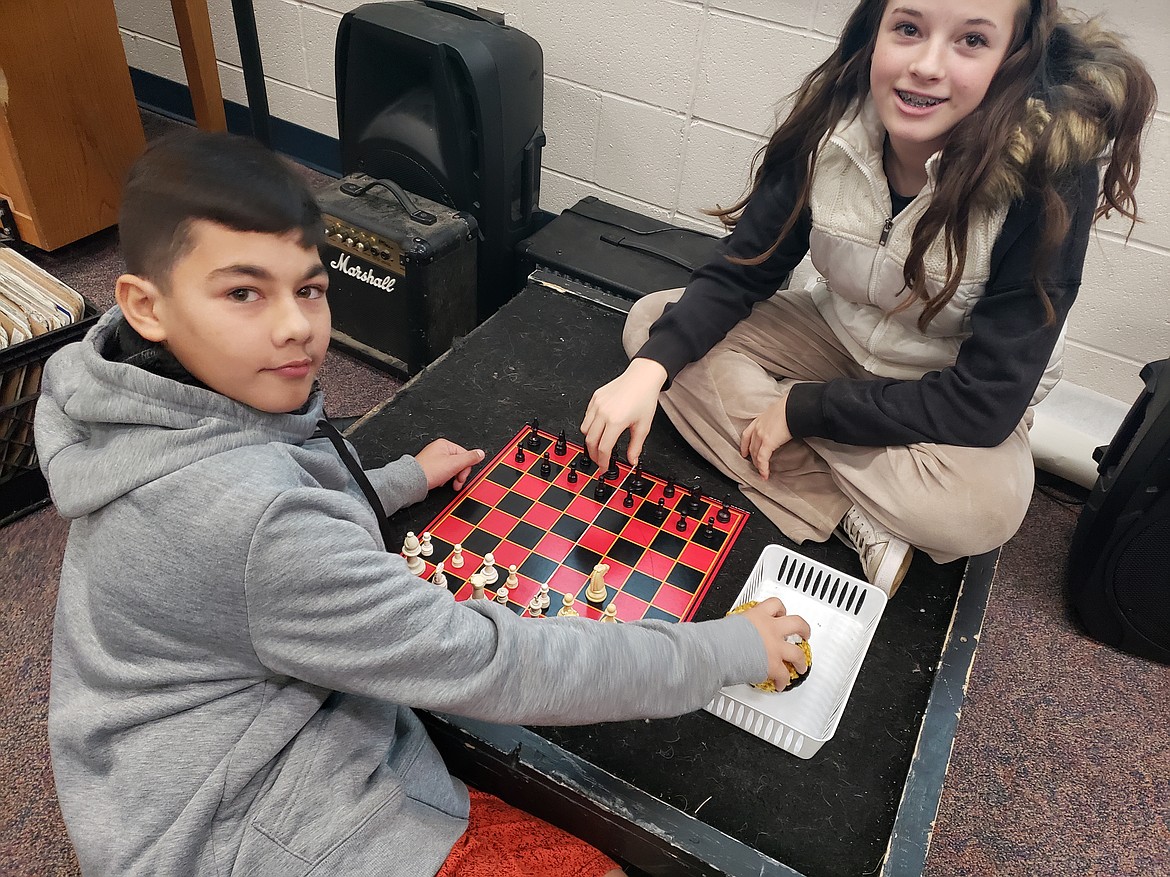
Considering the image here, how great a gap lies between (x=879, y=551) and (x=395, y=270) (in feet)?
3.53

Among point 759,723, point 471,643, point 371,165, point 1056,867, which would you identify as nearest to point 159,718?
point 471,643

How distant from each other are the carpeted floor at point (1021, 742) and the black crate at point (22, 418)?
35mm

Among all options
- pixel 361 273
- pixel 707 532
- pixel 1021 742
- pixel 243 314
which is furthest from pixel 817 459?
pixel 361 273

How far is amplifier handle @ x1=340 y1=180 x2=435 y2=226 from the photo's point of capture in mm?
1774

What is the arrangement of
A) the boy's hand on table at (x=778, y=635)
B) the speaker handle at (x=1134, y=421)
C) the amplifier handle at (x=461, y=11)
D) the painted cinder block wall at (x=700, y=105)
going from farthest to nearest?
the amplifier handle at (x=461, y=11)
the painted cinder block wall at (x=700, y=105)
the speaker handle at (x=1134, y=421)
the boy's hand on table at (x=778, y=635)

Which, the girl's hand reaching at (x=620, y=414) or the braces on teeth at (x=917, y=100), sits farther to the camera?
the girl's hand reaching at (x=620, y=414)

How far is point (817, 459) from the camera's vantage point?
4.50ft

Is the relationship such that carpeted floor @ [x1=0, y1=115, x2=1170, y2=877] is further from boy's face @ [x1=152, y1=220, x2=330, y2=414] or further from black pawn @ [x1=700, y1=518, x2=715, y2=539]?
boy's face @ [x1=152, y1=220, x2=330, y2=414]

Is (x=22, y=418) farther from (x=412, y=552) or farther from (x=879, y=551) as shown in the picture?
(x=879, y=551)

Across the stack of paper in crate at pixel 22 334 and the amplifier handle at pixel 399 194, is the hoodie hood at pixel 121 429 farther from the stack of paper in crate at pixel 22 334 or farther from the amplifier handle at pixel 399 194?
the amplifier handle at pixel 399 194

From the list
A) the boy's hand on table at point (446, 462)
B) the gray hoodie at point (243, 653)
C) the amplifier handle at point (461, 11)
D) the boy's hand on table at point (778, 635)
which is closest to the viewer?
the gray hoodie at point (243, 653)

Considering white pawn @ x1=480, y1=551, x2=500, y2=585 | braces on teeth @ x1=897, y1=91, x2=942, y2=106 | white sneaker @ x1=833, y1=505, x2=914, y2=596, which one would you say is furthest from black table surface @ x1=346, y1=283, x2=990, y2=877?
braces on teeth @ x1=897, y1=91, x2=942, y2=106

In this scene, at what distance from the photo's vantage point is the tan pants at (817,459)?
121 cm

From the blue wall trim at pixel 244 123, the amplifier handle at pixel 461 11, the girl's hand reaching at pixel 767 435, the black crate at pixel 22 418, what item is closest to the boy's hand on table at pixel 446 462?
the girl's hand reaching at pixel 767 435
